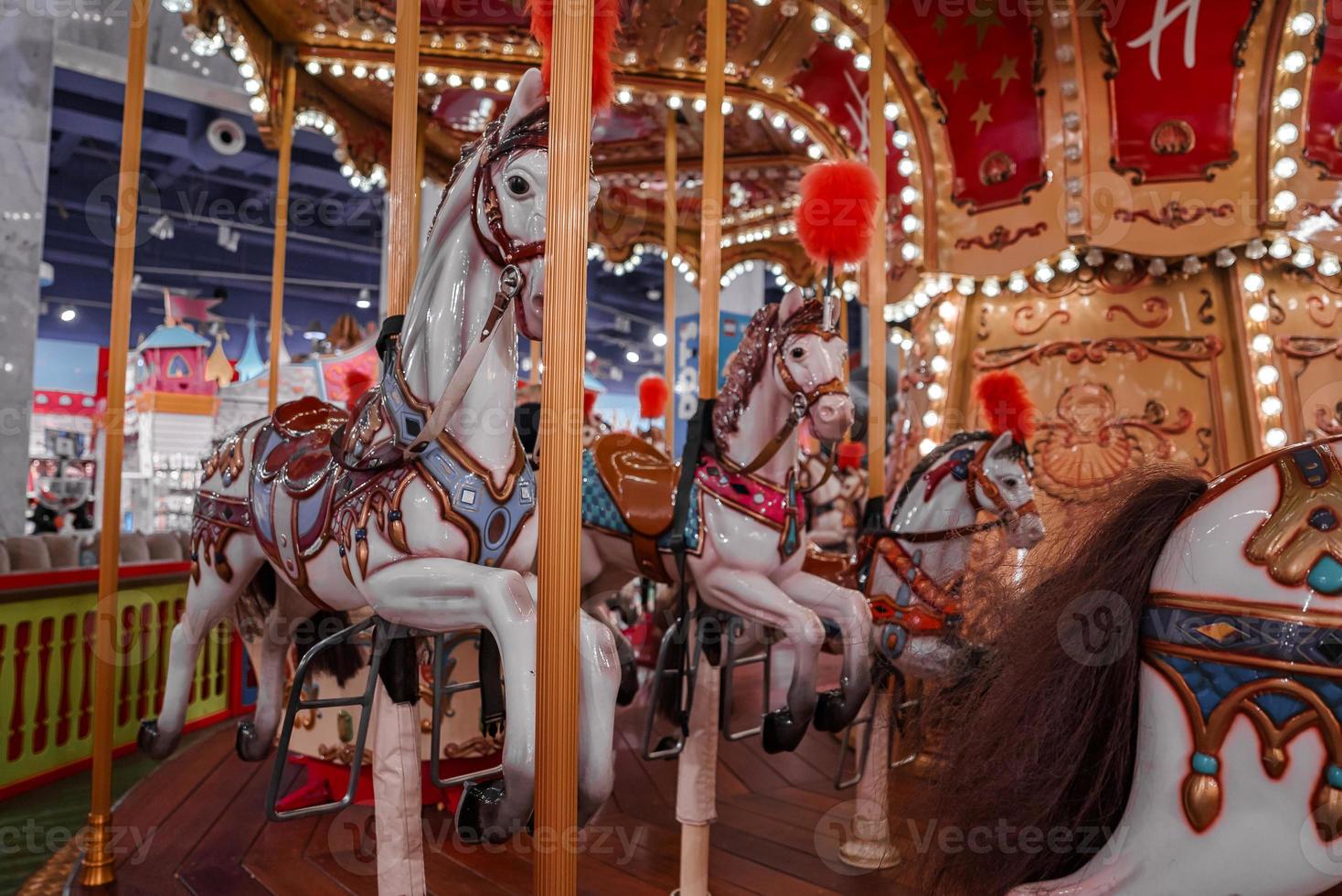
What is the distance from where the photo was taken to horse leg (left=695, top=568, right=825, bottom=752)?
8.05 ft

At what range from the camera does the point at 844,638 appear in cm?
259

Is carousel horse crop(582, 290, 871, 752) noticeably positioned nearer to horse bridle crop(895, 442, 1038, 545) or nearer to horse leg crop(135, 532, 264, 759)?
horse bridle crop(895, 442, 1038, 545)

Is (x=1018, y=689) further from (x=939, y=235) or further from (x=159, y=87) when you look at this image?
(x=159, y=87)

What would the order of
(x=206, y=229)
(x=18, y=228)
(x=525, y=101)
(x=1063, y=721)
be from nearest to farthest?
(x=1063, y=721) → (x=525, y=101) → (x=18, y=228) → (x=206, y=229)

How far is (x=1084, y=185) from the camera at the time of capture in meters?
4.19

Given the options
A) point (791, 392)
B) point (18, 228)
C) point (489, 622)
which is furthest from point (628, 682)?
point (18, 228)

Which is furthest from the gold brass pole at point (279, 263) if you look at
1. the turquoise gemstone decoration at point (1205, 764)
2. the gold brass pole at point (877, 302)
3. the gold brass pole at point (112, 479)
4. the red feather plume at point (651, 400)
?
the red feather plume at point (651, 400)

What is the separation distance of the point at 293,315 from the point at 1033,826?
18146 millimetres

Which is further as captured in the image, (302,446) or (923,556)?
(923,556)

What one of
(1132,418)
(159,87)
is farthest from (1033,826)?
(159,87)

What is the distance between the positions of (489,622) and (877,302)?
236 centimetres

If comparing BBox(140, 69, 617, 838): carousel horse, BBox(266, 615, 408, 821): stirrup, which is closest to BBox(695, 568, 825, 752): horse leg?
BBox(140, 69, 617, 838): carousel horse

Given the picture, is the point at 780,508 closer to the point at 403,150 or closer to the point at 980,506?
the point at 980,506

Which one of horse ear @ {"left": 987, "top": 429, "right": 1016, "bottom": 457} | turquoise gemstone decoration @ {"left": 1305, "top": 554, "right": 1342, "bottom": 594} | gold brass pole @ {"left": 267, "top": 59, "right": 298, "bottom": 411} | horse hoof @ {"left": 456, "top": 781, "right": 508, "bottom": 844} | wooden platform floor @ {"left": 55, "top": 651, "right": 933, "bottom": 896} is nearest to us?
turquoise gemstone decoration @ {"left": 1305, "top": 554, "right": 1342, "bottom": 594}
